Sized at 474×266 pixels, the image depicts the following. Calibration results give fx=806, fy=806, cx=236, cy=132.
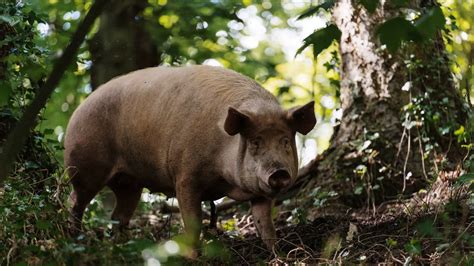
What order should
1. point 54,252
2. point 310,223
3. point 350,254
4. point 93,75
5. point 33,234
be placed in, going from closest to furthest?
point 54,252 < point 33,234 < point 350,254 < point 310,223 < point 93,75

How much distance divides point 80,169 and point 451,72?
4.20m

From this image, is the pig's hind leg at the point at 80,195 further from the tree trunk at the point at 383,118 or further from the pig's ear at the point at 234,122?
the tree trunk at the point at 383,118

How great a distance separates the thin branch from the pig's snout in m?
3.11

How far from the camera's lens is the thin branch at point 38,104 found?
3.47 meters

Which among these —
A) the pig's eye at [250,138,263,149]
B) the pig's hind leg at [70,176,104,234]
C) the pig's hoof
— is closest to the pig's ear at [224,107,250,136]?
the pig's eye at [250,138,263,149]

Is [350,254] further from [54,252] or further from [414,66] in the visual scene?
[414,66]

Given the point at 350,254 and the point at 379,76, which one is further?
the point at 379,76

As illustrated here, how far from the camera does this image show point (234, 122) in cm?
679

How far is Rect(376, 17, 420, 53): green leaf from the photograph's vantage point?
3.74 m

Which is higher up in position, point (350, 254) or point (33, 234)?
point (33, 234)

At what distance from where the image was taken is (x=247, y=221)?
9.03m

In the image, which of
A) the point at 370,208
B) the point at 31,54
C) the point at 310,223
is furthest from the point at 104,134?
the point at 370,208

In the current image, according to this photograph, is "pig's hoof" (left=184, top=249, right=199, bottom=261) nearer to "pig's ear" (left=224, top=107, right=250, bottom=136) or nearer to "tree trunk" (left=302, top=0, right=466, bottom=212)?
"pig's ear" (left=224, top=107, right=250, bottom=136)

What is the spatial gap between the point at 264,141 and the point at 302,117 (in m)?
0.47
